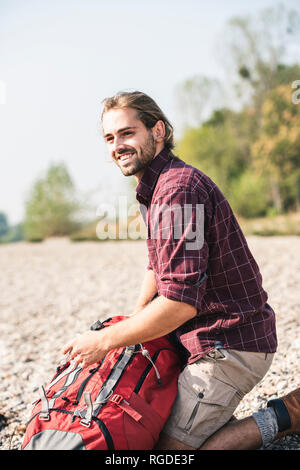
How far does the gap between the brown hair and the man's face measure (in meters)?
0.02

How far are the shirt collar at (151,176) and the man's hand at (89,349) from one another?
722mm

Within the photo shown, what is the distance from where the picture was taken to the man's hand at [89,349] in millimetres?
2035

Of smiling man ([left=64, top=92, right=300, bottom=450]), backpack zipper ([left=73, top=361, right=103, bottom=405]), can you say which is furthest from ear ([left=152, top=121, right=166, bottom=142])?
backpack zipper ([left=73, top=361, right=103, bottom=405])

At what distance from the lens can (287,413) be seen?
7.55ft

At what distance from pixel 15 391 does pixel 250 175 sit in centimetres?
2377

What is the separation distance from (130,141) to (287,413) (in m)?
1.65

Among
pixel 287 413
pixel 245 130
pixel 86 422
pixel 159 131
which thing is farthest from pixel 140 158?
pixel 245 130

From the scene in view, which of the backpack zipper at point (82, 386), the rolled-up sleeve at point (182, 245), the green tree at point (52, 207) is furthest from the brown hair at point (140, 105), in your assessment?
the green tree at point (52, 207)

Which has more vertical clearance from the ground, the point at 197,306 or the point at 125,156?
the point at 125,156

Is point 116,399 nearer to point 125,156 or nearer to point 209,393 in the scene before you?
point 209,393

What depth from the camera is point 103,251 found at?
1250 cm

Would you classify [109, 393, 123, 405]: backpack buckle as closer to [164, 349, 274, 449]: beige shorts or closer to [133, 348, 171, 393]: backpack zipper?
[133, 348, 171, 393]: backpack zipper
